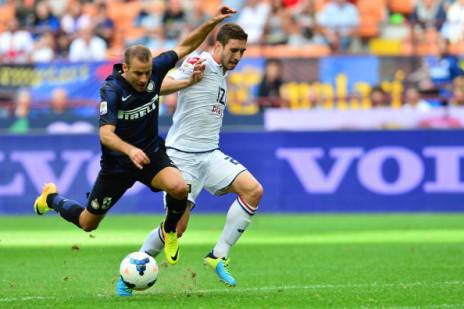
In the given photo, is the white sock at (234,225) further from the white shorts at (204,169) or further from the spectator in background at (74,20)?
the spectator in background at (74,20)

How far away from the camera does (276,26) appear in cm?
2153

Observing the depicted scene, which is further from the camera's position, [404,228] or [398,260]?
[404,228]

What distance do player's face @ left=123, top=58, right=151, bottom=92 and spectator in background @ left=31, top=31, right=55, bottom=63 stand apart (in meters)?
13.2

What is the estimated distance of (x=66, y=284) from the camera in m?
10.2

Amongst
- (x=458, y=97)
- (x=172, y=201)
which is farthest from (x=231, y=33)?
(x=458, y=97)

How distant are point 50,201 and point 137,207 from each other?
339 inches

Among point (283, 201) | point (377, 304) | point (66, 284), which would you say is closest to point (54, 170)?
point (283, 201)

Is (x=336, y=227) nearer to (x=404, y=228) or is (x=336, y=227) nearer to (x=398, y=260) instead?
(x=404, y=228)

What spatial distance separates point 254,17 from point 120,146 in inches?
545

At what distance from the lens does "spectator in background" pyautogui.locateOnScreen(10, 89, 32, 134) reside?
20688mm

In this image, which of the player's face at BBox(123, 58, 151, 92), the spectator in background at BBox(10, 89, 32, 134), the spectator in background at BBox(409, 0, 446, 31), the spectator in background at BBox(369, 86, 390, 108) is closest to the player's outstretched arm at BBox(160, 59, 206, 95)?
the player's face at BBox(123, 58, 151, 92)

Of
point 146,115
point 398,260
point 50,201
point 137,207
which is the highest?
point 146,115

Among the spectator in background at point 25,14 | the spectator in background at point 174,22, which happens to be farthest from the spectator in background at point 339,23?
the spectator in background at point 25,14

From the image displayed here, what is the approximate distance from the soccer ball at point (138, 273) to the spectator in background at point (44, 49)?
13598 millimetres
